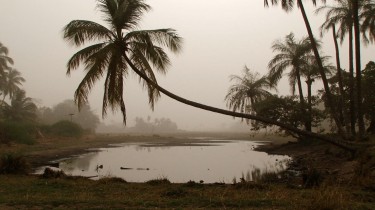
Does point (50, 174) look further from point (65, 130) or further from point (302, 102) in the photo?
point (65, 130)

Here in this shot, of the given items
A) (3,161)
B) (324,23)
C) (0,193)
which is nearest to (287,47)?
(324,23)

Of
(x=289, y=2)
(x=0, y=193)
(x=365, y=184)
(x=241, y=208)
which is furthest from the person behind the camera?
(x=289, y=2)

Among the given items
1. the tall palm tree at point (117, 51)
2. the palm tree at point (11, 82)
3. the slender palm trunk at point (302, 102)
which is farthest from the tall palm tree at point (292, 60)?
the palm tree at point (11, 82)

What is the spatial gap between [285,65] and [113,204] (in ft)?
99.5

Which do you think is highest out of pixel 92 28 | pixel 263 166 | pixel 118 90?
pixel 92 28

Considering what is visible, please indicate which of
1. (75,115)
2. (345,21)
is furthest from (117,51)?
(75,115)

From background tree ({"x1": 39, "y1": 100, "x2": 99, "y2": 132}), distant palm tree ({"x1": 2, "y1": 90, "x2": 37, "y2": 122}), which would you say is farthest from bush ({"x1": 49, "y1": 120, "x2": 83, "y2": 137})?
background tree ({"x1": 39, "y1": 100, "x2": 99, "y2": 132})

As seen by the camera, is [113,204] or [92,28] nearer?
[113,204]

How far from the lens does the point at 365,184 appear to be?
1261 centimetres

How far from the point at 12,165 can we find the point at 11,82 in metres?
62.7

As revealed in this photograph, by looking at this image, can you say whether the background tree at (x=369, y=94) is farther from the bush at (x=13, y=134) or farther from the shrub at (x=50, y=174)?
the bush at (x=13, y=134)

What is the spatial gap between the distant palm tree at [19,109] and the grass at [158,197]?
44.9 m

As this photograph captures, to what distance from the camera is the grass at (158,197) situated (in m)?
9.07

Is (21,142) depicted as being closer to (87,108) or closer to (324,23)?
(324,23)
